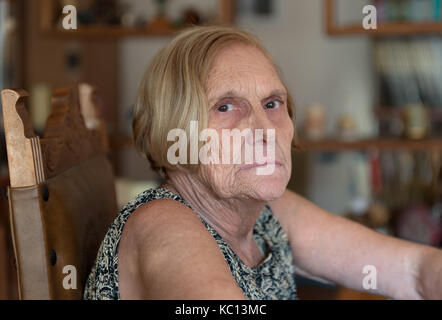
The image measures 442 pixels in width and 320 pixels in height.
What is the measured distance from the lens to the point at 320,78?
166 inches

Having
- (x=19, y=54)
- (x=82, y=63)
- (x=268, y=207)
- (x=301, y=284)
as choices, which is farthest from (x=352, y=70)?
(x=268, y=207)

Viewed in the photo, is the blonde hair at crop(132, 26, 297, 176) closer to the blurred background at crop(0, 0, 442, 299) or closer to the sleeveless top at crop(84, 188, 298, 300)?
the sleeveless top at crop(84, 188, 298, 300)

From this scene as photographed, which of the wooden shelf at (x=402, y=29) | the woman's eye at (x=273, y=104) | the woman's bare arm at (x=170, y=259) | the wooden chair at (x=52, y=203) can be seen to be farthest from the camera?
the wooden shelf at (x=402, y=29)

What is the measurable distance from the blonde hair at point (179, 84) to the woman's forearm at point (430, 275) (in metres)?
0.47

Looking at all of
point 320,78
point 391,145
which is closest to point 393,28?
point 391,145

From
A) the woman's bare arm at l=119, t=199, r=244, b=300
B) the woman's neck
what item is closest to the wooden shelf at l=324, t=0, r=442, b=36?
the woman's neck

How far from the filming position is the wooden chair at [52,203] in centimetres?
90

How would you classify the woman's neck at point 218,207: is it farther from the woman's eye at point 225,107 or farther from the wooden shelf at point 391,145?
the wooden shelf at point 391,145

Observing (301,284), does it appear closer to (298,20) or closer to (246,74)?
(246,74)

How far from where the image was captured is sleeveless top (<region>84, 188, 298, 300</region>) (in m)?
0.91

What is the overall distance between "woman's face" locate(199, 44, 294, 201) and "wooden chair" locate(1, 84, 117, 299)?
22cm

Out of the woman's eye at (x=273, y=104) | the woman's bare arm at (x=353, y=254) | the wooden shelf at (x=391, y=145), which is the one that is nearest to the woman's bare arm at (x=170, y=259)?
the woman's eye at (x=273, y=104)

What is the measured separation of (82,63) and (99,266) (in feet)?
10.1

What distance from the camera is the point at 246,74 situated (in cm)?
99
